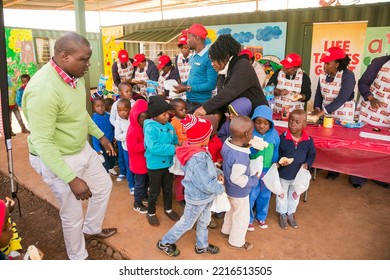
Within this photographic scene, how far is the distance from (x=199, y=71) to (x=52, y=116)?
6.28 feet

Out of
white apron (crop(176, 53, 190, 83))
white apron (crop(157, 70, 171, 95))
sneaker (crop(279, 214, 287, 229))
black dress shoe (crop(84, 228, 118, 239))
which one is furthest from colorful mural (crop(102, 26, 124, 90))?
sneaker (crop(279, 214, 287, 229))

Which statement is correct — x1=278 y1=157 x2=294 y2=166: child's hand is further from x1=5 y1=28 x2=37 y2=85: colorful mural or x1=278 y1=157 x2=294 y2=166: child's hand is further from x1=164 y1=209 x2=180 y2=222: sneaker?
x1=5 y1=28 x2=37 y2=85: colorful mural

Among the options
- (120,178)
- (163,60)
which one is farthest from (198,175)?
(163,60)

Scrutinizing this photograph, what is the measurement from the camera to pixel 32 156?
249 centimetres

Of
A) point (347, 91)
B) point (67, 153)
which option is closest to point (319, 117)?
point (347, 91)

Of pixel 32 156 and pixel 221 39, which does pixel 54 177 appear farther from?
pixel 221 39

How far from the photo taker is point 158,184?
328 centimetres

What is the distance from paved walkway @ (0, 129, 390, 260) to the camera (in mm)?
2877

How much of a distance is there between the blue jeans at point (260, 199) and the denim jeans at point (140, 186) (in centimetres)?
127

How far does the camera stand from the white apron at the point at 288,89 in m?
4.63

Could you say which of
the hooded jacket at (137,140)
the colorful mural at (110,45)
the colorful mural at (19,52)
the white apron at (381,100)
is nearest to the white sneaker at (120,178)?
the hooded jacket at (137,140)

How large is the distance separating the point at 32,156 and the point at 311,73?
21.9 feet

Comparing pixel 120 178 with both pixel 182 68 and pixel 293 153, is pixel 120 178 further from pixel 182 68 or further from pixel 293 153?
pixel 293 153

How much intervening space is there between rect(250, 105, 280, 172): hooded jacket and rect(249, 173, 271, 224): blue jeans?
0.17 m
